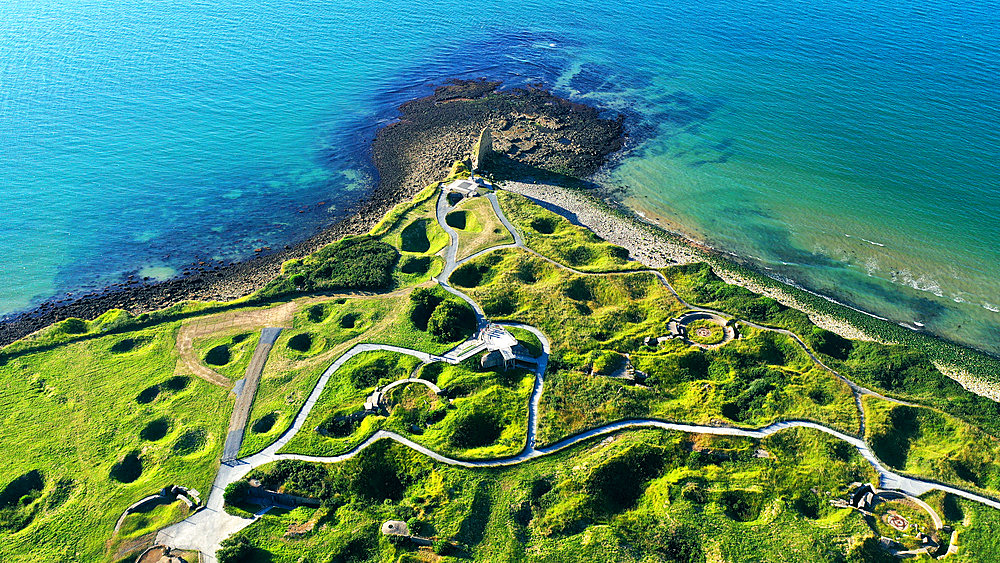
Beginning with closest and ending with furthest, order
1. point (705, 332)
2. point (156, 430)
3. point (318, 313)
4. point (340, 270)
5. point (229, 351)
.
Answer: point (156, 430)
point (229, 351)
point (705, 332)
point (318, 313)
point (340, 270)

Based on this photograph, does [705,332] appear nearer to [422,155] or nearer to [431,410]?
[431,410]

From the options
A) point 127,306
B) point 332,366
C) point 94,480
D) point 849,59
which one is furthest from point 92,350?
point 849,59

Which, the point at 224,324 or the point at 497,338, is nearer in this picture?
A: the point at 497,338

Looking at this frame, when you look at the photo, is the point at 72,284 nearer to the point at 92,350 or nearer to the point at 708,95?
the point at 92,350

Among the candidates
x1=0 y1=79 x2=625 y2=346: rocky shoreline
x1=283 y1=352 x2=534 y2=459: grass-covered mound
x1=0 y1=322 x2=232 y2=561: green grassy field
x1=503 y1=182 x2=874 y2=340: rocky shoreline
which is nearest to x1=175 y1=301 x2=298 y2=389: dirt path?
x1=0 y1=322 x2=232 y2=561: green grassy field

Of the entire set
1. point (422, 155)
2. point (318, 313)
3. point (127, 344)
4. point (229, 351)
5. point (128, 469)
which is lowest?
point (128, 469)

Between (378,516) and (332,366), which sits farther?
(332,366)

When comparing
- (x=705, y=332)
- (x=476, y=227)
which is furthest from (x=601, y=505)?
(x=476, y=227)
